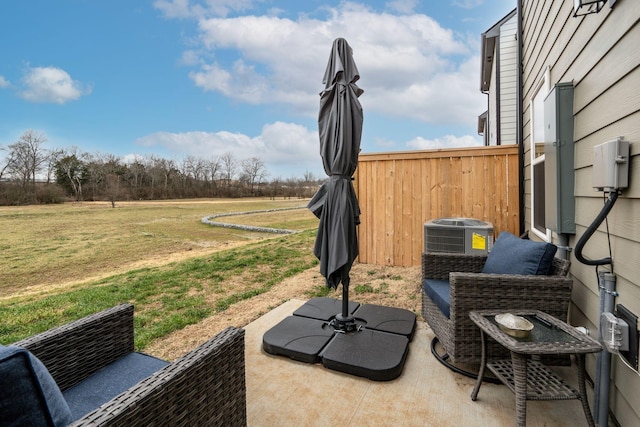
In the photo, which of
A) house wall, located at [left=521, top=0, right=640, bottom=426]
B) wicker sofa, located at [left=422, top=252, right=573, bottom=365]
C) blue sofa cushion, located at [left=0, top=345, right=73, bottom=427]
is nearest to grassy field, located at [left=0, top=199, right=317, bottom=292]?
blue sofa cushion, located at [left=0, top=345, right=73, bottom=427]

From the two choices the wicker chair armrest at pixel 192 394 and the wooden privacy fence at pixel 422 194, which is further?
the wooden privacy fence at pixel 422 194

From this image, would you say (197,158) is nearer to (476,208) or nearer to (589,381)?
(476,208)

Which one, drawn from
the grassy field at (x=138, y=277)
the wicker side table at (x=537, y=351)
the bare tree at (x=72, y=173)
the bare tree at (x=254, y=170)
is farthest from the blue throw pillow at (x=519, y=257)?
the bare tree at (x=72, y=173)

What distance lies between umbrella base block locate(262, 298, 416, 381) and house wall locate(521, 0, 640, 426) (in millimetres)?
1135

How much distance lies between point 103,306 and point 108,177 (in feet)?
103

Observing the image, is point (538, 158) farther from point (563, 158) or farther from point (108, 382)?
point (108, 382)

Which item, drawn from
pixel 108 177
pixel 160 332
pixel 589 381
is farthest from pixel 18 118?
pixel 589 381

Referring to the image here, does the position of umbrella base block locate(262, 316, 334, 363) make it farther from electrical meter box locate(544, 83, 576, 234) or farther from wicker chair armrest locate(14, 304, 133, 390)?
electrical meter box locate(544, 83, 576, 234)

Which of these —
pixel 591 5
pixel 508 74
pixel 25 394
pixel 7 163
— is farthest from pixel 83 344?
pixel 7 163

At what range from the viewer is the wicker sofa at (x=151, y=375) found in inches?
36.6

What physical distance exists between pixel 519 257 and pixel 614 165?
2.98ft

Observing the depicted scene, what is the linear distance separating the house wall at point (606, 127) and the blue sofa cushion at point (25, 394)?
2.09 m

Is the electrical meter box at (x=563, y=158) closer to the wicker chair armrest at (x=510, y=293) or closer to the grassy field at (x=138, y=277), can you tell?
the wicker chair armrest at (x=510, y=293)

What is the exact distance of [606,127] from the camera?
163 centimetres
